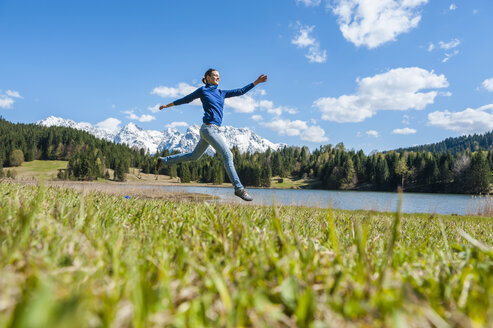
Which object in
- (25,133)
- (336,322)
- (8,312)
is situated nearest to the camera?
(8,312)

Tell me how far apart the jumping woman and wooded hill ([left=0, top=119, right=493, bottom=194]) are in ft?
218

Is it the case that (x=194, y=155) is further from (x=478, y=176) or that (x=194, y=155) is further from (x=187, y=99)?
(x=478, y=176)

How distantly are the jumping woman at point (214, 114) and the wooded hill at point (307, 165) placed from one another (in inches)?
2619

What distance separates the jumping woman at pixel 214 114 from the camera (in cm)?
605

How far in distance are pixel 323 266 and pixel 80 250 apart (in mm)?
1135

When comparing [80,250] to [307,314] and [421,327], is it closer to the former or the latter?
[307,314]

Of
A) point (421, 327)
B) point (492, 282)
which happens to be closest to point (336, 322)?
point (421, 327)

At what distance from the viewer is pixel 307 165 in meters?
149

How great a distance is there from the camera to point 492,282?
1.16 metres

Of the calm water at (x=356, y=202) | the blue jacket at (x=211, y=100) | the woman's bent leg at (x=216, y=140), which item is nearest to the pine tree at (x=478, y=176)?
the calm water at (x=356, y=202)

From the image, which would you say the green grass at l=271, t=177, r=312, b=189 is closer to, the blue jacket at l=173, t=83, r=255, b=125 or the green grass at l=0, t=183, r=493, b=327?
the blue jacket at l=173, t=83, r=255, b=125

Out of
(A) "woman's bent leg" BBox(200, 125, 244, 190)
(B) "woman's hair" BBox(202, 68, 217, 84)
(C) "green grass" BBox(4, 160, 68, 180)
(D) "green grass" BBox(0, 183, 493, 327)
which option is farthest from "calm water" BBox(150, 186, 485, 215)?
(C) "green grass" BBox(4, 160, 68, 180)

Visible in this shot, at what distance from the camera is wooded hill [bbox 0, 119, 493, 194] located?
9269 cm

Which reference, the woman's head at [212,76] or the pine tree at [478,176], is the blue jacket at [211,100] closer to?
the woman's head at [212,76]
